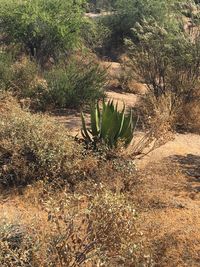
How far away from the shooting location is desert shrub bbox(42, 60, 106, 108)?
10484 mm

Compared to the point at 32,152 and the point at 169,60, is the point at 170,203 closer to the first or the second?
the point at 32,152

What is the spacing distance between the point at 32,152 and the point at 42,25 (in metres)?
9.74

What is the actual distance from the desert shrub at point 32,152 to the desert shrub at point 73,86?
12.6 ft

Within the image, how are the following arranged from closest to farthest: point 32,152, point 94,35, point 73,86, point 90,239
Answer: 1. point 90,239
2. point 32,152
3. point 73,86
4. point 94,35

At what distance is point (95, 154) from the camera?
6848 millimetres

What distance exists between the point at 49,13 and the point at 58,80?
5.63m

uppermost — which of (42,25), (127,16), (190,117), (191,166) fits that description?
(42,25)

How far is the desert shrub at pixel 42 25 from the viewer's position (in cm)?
1512

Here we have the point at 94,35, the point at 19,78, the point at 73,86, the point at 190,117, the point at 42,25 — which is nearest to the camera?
the point at 190,117

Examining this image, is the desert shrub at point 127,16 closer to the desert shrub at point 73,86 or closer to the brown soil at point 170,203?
the desert shrub at point 73,86

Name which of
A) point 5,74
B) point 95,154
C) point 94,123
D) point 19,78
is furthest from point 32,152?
point 19,78

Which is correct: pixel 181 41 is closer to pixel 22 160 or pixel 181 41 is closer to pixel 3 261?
pixel 22 160

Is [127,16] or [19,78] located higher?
[19,78]

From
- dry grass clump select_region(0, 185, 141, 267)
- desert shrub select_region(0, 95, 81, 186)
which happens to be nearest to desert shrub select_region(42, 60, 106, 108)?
desert shrub select_region(0, 95, 81, 186)
